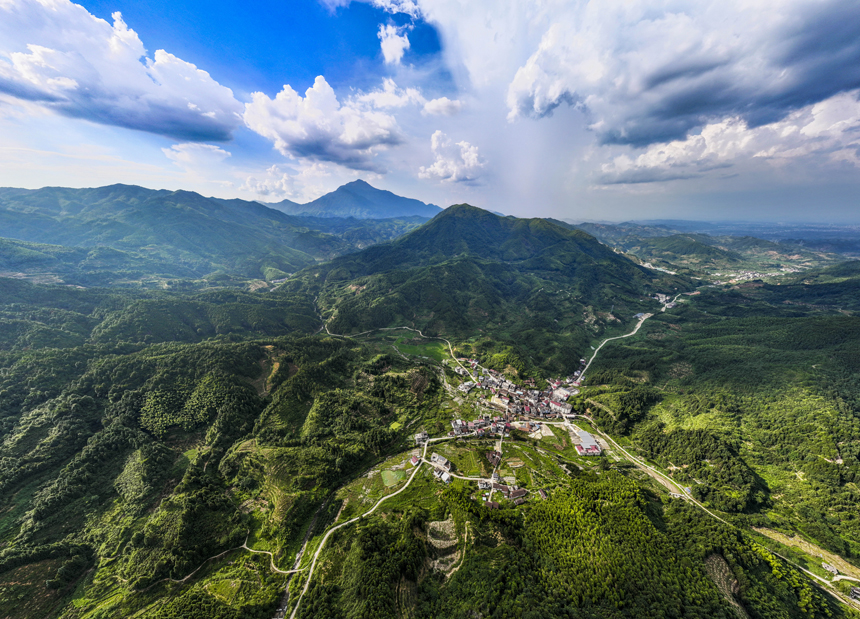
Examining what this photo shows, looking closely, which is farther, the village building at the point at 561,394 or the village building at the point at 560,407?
the village building at the point at 561,394

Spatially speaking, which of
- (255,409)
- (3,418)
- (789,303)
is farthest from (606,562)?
(789,303)

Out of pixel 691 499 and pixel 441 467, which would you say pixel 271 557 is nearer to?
pixel 441 467

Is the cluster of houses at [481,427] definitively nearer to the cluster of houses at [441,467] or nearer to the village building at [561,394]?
the cluster of houses at [441,467]

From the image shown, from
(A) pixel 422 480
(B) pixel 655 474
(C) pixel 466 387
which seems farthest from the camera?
(C) pixel 466 387

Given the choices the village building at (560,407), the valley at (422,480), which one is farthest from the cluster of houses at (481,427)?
the village building at (560,407)

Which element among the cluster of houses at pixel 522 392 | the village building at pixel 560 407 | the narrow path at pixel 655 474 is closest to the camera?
the narrow path at pixel 655 474

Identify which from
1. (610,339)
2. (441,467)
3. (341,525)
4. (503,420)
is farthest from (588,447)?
(610,339)

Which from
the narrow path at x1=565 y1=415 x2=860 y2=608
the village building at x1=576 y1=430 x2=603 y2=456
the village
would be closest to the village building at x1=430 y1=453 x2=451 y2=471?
the village

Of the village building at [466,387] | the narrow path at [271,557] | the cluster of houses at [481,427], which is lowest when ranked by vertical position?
the village building at [466,387]

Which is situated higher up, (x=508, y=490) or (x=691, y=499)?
(x=508, y=490)

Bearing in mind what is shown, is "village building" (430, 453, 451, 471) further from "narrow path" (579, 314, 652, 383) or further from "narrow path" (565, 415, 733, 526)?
"narrow path" (579, 314, 652, 383)

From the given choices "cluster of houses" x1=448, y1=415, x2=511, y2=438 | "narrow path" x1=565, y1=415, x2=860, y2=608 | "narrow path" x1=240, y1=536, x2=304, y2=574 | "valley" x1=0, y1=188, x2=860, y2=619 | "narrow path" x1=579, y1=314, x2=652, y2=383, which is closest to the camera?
"valley" x1=0, y1=188, x2=860, y2=619
